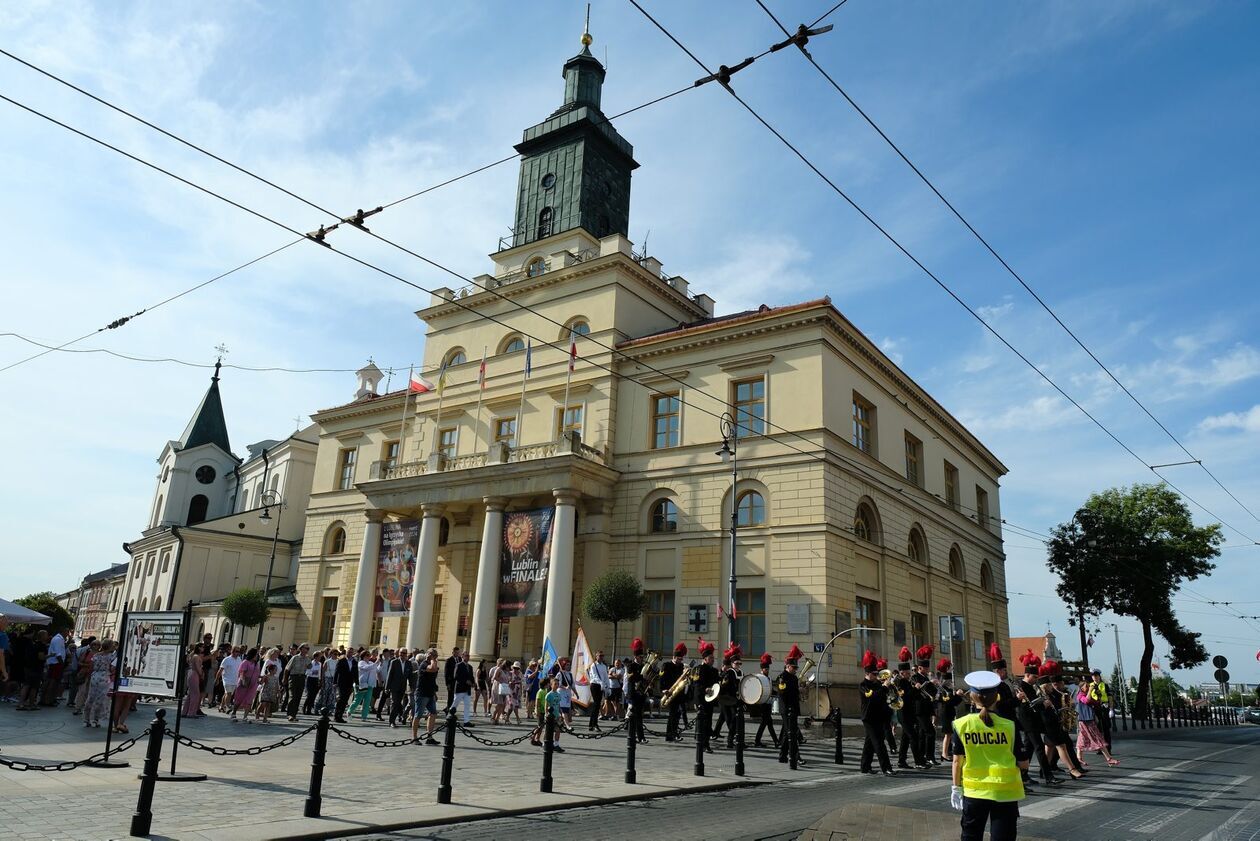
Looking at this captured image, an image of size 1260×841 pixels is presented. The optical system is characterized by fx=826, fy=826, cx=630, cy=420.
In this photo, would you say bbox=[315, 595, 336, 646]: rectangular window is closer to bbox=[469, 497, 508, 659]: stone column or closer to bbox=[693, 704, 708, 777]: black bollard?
bbox=[469, 497, 508, 659]: stone column

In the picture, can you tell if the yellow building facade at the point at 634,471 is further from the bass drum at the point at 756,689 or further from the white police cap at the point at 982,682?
the white police cap at the point at 982,682

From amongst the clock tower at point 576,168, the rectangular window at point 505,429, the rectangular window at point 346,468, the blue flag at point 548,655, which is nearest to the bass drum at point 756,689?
the blue flag at point 548,655

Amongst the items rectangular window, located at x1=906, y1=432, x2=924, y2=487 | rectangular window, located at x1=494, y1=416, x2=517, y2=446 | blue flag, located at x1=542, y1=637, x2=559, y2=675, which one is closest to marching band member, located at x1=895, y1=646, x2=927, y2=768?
blue flag, located at x1=542, y1=637, x2=559, y2=675

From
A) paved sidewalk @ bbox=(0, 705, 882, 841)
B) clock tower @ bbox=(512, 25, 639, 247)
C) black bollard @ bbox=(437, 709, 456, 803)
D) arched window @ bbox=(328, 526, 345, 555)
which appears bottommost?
paved sidewalk @ bbox=(0, 705, 882, 841)

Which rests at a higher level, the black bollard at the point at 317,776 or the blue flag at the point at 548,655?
the blue flag at the point at 548,655

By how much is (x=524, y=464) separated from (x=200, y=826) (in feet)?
76.3

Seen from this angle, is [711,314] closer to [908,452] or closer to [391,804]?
[908,452]

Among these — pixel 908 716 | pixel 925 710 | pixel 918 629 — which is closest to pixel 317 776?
pixel 908 716

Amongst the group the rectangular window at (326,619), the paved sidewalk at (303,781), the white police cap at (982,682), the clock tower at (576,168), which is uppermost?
the clock tower at (576,168)

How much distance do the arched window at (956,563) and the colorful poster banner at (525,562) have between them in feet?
63.7

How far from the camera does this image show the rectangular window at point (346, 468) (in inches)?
1695

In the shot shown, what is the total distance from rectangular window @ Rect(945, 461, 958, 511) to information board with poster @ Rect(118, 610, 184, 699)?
35009mm

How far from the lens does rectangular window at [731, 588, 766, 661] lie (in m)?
27.9

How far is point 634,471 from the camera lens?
1252 inches
